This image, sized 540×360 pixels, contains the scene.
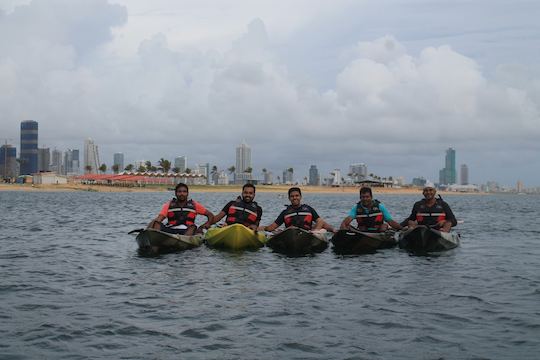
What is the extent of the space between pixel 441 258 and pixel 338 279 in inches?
240

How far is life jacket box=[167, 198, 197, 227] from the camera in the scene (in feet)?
70.4

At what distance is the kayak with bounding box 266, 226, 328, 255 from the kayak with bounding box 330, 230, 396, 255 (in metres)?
0.68

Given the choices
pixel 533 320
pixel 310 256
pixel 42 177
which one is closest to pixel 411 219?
pixel 310 256

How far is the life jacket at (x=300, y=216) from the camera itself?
22047 mm

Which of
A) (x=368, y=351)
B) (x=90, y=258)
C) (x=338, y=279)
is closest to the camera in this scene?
(x=368, y=351)

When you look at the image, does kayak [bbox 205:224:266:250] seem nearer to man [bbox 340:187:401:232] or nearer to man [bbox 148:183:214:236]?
man [bbox 148:183:214:236]

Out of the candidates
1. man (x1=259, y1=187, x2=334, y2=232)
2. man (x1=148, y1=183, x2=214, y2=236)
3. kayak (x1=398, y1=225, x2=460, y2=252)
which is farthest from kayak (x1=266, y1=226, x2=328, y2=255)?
kayak (x1=398, y1=225, x2=460, y2=252)

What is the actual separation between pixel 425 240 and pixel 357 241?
2.56m

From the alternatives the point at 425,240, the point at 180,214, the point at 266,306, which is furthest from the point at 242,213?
the point at 266,306

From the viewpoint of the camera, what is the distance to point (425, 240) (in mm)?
21719

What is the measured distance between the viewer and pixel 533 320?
11305 mm

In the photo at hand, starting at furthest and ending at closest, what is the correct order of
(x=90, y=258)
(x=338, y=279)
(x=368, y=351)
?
(x=90, y=258) → (x=338, y=279) → (x=368, y=351)

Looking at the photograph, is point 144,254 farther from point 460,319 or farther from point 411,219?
point 460,319

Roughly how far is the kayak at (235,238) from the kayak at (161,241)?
1.09m
